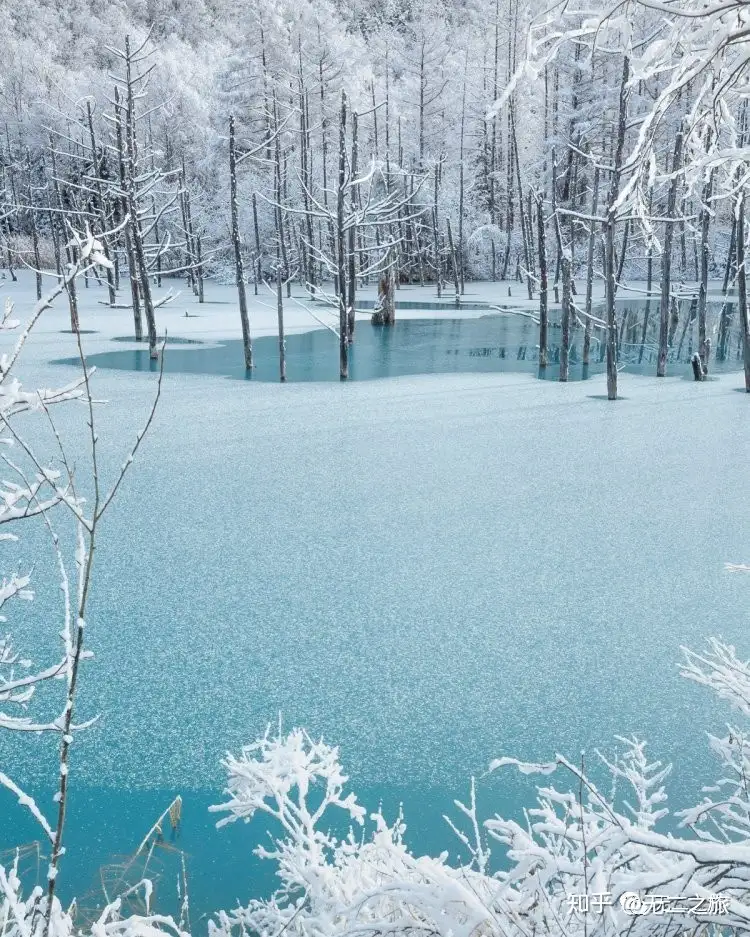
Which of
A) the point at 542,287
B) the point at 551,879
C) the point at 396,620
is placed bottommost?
the point at 396,620

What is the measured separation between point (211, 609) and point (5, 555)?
84.0 inches

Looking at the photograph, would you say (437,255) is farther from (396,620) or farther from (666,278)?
(396,620)

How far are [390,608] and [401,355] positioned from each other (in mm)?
12473

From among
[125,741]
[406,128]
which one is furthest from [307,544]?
[406,128]

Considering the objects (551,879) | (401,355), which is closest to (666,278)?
(401,355)

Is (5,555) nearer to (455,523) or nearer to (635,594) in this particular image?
(455,523)

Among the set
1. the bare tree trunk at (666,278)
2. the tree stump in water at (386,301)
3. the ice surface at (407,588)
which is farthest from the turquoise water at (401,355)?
the ice surface at (407,588)

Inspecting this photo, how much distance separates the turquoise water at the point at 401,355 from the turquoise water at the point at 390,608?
15.2 ft

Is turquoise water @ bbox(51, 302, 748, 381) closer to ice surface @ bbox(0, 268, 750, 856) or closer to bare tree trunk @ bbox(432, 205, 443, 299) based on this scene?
ice surface @ bbox(0, 268, 750, 856)

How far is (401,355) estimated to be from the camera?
18.2 meters

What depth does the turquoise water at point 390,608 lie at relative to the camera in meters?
4.32

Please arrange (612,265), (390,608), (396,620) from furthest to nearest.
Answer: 1. (612,265)
2. (390,608)
3. (396,620)

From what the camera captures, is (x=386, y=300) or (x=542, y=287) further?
(x=386, y=300)

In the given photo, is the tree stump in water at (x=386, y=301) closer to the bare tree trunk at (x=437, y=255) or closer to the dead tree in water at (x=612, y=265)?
the bare tree trunk at (x=437, y=255)
